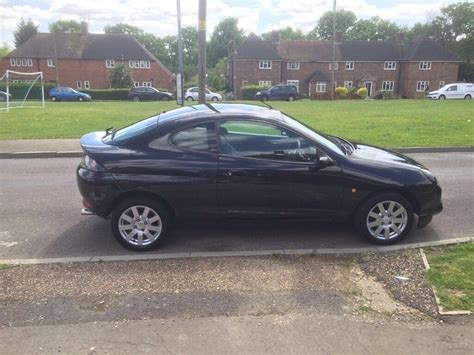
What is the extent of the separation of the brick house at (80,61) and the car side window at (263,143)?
56119 mm

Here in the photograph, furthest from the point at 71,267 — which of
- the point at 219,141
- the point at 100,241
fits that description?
the point at 219,141

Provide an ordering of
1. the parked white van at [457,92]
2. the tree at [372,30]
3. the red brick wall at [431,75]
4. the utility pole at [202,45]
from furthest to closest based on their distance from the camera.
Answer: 1. the tree at [372,30]
2. the red brick wall at [431,75]
3. the parked white van at [457,92]
4. the utility pole at [202,45]

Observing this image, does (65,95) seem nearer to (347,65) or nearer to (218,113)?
(347,65)

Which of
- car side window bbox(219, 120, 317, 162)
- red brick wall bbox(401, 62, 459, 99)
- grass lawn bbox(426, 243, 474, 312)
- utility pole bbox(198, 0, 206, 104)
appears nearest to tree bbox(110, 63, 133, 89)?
red brick wall bbox(401, 62, 459, 99)

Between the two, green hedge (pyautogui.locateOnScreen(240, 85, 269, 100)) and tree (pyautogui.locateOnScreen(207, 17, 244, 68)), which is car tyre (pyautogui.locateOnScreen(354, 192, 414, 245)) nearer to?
green hedge (pyautogui.locateOnScreen(240, 85, 269, 100))

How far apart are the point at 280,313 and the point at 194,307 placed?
0.70 m

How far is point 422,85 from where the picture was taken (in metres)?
59.6

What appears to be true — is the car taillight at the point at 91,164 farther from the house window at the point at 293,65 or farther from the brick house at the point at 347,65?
the house window at the point at 293,65

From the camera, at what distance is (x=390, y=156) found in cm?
553

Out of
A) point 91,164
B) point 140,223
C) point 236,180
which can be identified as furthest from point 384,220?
point 91,164

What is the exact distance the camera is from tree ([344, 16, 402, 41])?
92.5m

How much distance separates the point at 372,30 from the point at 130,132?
98.5m

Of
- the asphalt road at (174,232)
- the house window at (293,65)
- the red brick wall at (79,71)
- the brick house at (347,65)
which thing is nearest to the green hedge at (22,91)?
the red brick wall at (79,71)

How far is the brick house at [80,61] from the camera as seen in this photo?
58.5 m
